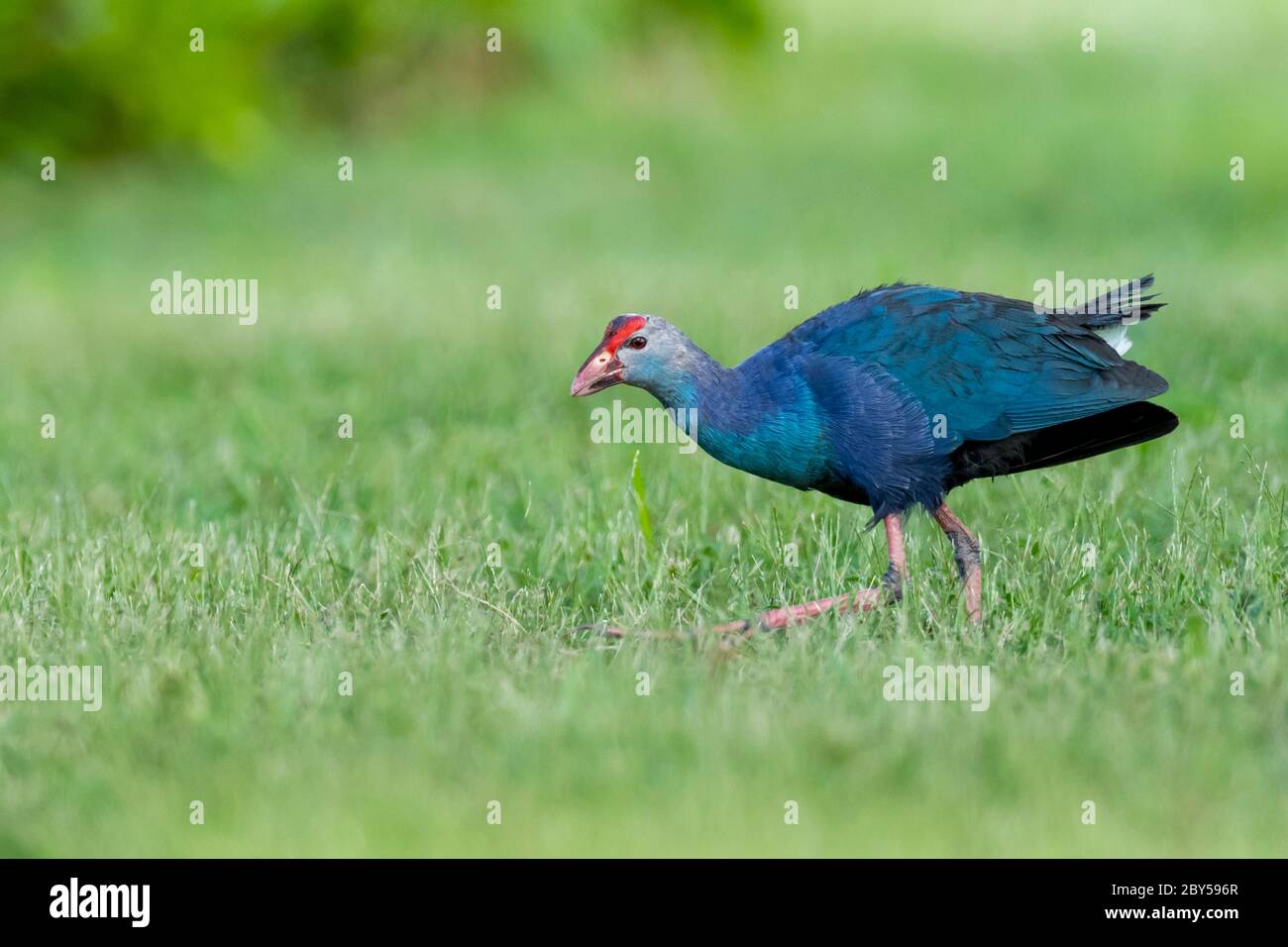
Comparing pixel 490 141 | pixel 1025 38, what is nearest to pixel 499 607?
pixel 490 141

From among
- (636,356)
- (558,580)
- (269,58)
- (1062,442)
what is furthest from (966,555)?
(269,58)

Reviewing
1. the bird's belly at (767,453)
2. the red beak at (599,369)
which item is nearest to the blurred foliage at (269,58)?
the red beak at (599,369)

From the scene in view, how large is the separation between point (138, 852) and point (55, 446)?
5097mm

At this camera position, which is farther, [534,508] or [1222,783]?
[534,508]

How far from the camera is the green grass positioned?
4188mm

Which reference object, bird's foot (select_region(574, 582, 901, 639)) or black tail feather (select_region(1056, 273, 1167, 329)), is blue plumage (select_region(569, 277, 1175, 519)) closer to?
black tail feather (select_region(1056, 273, 1167, 329))

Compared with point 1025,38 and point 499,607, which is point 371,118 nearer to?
point 1025,38

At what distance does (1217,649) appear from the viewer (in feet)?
16.4

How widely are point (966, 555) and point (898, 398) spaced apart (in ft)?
1.96

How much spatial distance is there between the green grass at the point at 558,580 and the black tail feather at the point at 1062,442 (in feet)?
1.14

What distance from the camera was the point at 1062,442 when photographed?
581 centimetres

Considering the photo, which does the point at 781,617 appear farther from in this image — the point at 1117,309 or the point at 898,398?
the point at 1117,309

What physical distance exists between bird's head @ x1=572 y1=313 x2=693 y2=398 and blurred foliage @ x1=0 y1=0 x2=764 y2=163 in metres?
12.2

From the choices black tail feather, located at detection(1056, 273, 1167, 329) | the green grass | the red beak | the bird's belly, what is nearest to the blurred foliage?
the green grass
